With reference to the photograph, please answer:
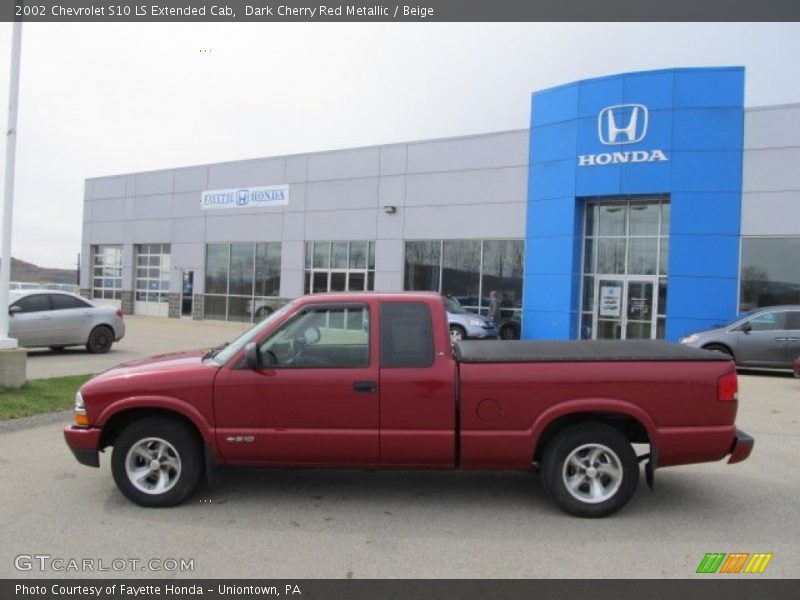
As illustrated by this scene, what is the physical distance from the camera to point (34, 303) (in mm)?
14031

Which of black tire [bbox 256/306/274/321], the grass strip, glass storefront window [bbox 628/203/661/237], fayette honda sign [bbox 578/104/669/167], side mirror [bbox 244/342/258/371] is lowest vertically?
the grass strip

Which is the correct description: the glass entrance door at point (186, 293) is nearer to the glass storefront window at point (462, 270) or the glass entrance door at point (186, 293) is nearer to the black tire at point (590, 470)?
the glass storefront window at point (462, 270)

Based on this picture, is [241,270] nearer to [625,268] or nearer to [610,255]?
[610,255]

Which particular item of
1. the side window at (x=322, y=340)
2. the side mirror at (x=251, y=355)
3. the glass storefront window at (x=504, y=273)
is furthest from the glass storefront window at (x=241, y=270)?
the side mirror at (x=251, y=355)

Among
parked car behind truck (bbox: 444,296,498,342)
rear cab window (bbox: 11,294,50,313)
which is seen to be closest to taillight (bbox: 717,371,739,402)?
parked car behind truck (bbox: 444,296,498,342)

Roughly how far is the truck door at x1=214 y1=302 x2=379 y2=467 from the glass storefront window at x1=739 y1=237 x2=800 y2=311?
1647 centimetres

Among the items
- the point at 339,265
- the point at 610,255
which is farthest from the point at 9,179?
the point at 339,265

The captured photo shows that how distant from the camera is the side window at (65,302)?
1441cm

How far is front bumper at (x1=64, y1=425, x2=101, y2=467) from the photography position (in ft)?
16.4

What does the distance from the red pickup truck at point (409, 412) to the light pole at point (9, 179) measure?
5285mm

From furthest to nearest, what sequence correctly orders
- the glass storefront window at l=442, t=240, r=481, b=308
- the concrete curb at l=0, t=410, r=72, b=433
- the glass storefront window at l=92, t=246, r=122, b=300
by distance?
the glass storefront window at l=92, t=246, r=122, b=300, the glass storefront window at l=442, t=240, r=481, b=308, the concrete curb at l=0, t=410, r=72, b=433

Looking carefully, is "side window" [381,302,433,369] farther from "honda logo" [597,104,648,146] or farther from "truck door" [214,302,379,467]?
"honda logo" [597,104,648,146]

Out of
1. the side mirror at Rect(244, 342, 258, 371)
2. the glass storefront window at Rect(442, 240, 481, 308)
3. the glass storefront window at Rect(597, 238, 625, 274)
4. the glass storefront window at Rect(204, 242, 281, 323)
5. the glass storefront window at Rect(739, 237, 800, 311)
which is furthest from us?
the glass storefront window at Rect(204, 242, 281, 323)
